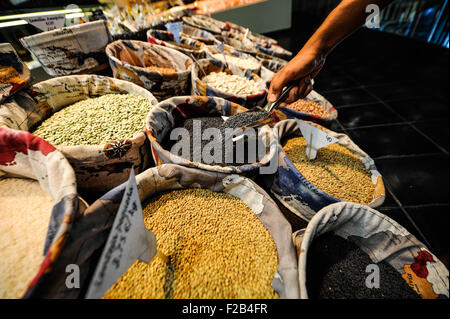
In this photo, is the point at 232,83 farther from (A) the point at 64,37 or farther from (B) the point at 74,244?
(B) the point at 74,244

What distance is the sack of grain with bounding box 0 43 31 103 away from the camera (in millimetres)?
924

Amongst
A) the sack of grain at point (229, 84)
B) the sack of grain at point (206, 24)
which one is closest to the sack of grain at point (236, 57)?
the sack of grain at point (229, 84)

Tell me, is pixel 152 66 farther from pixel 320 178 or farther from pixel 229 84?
pixel 320 178

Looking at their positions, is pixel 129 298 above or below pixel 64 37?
below

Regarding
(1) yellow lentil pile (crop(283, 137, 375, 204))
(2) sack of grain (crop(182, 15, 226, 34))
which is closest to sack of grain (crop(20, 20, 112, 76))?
(1) yellow lentil pile (crop(283, 137, 375, 204))

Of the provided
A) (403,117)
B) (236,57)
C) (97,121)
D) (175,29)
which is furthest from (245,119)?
(403,117)

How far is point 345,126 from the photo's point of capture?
218 cm

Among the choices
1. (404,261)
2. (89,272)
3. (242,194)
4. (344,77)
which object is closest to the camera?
(89,272)

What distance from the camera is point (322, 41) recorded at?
975mm

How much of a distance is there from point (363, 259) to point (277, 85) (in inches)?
33.9

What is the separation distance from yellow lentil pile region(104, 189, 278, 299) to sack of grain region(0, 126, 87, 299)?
0.23 meters

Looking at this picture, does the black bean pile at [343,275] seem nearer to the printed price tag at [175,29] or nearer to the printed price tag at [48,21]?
the printed price tag at [48,21]

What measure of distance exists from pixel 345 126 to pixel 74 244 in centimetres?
242
